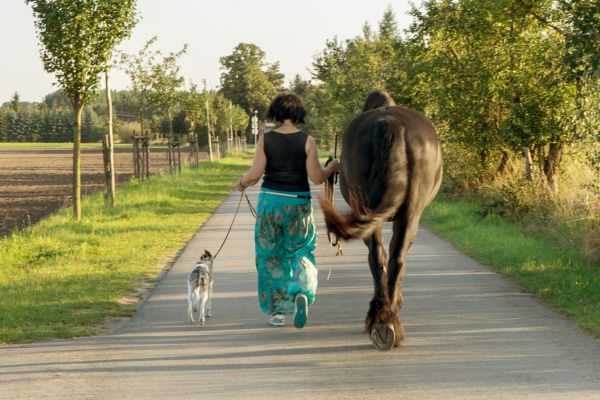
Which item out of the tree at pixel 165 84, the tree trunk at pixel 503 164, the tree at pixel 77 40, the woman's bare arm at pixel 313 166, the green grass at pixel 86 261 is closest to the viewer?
the woman's bare arm at pixel 313 166

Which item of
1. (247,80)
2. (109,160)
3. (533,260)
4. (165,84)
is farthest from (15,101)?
(533,260)

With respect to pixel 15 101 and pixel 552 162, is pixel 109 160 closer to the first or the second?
pixel 552 162

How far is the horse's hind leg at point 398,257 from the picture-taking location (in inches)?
289

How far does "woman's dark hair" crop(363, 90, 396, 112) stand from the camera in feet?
28.3

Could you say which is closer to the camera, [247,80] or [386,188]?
[386,188]

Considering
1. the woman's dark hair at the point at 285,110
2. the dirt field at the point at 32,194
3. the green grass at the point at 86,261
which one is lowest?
the dirt field at the point at 32,194

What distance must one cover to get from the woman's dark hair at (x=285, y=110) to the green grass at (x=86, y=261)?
242 cm

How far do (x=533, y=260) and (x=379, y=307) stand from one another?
5.47 m

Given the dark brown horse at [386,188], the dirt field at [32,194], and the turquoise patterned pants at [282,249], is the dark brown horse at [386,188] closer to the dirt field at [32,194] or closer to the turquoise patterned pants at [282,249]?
the turquoise patterned pants at [282,249]

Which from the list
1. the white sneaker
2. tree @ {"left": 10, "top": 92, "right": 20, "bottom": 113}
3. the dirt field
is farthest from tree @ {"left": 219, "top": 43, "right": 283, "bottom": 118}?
the white sneaker

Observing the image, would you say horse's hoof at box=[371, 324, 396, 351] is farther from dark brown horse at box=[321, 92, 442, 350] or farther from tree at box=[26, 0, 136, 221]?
tree at box=[26, 0, 136, 221]

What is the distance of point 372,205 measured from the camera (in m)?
7.61

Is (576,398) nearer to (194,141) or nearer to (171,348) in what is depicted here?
(171,348)

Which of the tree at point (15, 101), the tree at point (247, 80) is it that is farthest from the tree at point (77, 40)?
the tree at point (15, 101)
